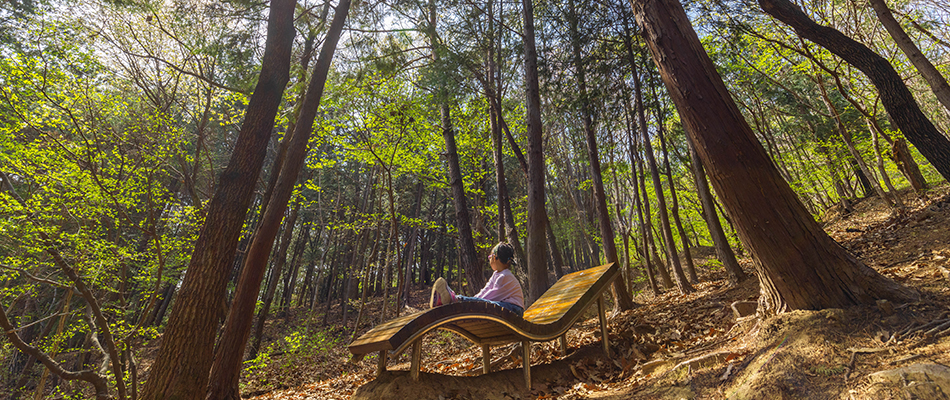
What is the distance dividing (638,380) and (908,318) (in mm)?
A: 1796

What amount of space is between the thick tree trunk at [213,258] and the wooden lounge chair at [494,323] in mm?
1782

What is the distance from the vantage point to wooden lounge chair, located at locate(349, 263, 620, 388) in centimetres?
291

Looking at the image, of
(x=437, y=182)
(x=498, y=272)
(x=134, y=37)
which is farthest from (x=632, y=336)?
(x=134, y=37)

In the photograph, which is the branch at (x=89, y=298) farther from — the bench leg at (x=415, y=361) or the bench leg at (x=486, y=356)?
the bench leg at (x=486, y=356)

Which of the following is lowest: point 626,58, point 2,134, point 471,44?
point 626,58

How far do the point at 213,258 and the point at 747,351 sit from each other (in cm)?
500

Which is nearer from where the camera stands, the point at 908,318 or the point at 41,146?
the point at 908,318

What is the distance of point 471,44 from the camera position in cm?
857

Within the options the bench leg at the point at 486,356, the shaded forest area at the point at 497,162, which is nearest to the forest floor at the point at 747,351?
the shaded forest area at the point at 497,162

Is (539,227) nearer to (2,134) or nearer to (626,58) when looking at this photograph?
(626,58)

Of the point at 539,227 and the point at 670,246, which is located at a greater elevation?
the point at 539,227

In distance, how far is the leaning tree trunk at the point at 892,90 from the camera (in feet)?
13.9

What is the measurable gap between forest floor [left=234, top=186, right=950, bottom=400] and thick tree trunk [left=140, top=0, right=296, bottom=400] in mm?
1978

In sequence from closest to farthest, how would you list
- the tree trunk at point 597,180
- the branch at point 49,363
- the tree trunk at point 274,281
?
the branch at point 49,363 → the tree trunk at point 597,180 → the tree trunk at point 274,281
